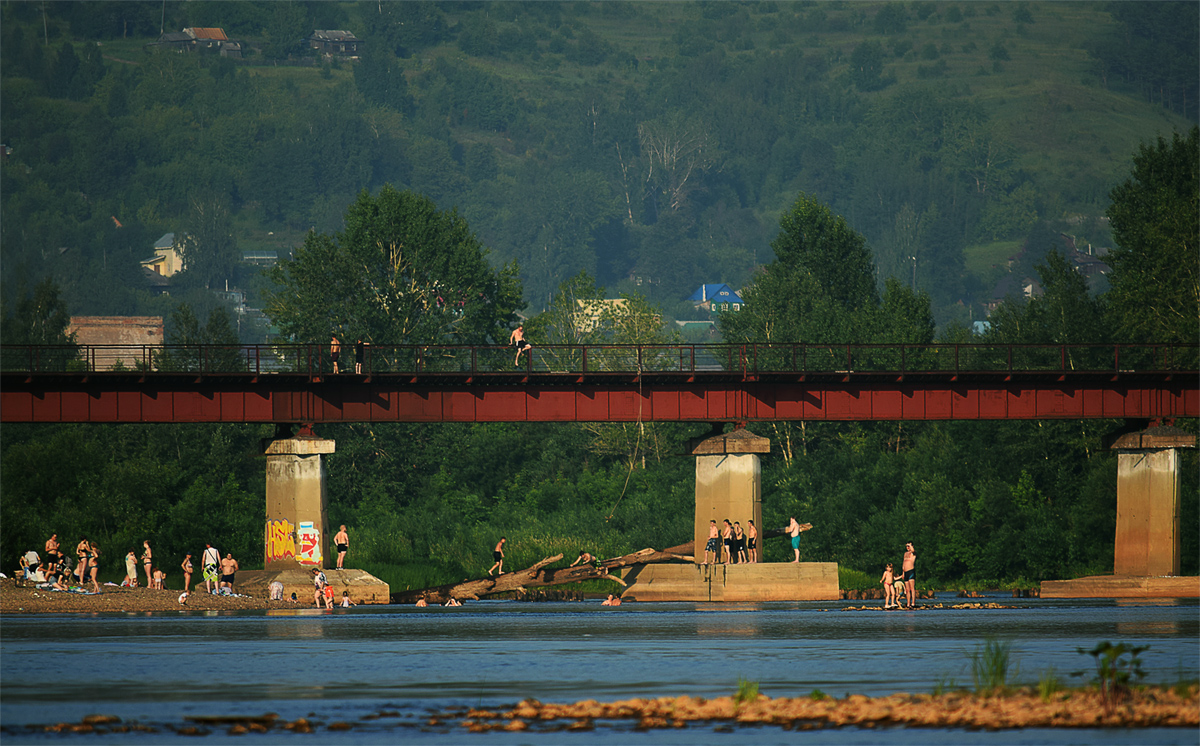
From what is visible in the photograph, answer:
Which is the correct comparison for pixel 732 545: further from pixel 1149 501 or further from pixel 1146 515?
pixel 1149 501

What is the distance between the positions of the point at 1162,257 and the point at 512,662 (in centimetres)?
5808

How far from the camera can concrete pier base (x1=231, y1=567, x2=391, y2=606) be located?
67938mm

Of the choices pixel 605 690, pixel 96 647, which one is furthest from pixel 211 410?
pixel 605 690

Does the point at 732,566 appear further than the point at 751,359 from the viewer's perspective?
No

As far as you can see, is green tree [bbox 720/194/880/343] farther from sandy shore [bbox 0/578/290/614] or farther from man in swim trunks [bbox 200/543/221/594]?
sandy shore [bbox 0/578/290/614]

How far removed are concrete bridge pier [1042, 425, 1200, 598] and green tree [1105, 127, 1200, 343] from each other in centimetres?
1259

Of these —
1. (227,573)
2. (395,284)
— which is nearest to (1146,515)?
(227,573)

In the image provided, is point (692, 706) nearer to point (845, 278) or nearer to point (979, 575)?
point (979, 575)

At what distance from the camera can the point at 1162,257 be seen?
87.6 meters

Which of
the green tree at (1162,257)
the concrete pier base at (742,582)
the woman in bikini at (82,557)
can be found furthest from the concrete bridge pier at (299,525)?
the green tree at (1162,257)

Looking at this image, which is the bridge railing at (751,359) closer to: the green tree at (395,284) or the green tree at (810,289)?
the green tree at (395,284)

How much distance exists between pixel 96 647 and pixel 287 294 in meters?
65.9

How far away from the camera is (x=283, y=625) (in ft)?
178

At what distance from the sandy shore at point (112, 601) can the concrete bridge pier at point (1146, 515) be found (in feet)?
117
